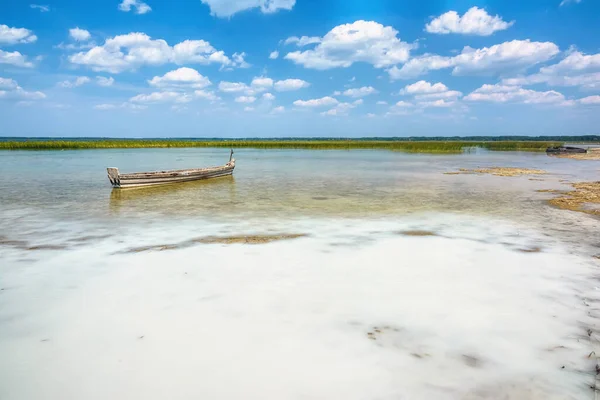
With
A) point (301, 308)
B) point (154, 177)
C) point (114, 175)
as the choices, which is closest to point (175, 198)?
point (114, 175)

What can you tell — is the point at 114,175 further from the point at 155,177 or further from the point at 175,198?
the point at 175,198

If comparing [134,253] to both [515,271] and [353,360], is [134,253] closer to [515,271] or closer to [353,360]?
[353,360]

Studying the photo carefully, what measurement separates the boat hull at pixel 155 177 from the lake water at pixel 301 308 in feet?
24.1

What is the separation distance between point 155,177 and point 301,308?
1707 cm

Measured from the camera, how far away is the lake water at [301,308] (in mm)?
4188

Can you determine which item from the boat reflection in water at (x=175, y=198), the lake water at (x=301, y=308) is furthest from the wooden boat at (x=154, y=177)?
the lake water at (x=301, y=308)

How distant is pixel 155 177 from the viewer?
21.0 m

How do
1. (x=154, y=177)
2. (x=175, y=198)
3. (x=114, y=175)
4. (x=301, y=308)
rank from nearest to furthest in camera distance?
(x=301, y=308), (x=175, y=198), (x=114, y=175), (x=154, y=177)

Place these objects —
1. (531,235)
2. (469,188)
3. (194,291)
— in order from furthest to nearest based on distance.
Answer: (469,188)
(531,235)
(194,291)

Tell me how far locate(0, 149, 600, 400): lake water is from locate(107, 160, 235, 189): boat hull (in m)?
7.34

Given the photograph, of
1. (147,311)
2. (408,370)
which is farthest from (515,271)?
(147,311)

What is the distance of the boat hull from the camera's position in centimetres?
1947

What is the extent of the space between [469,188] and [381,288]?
15309 mm

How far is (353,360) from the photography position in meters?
4.54
